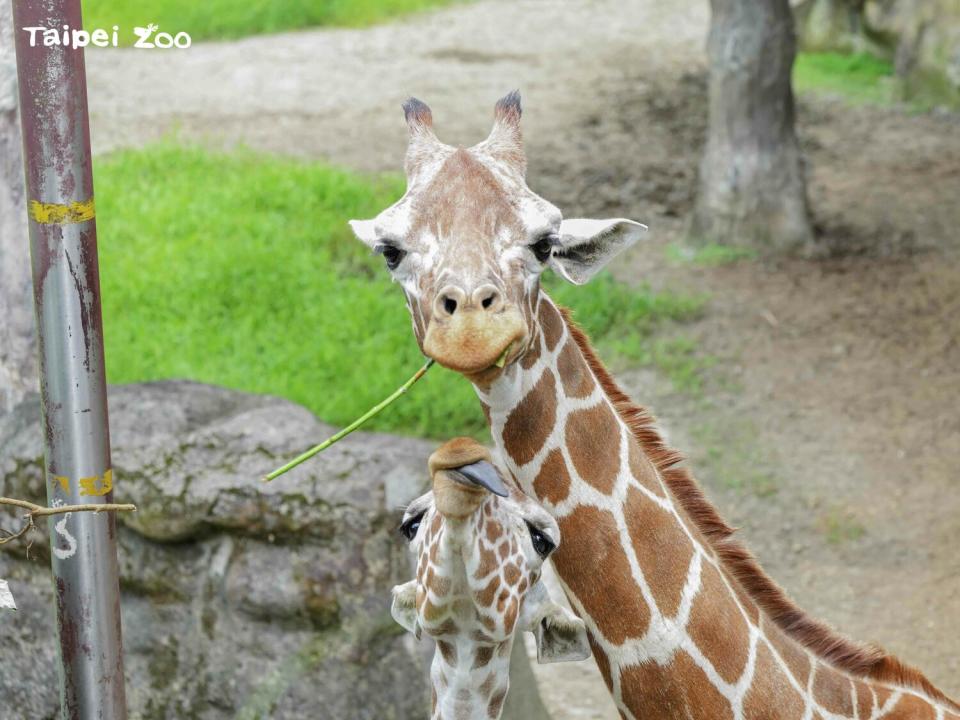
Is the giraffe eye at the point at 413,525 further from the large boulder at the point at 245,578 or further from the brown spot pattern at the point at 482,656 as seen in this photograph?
the large boulder at the point at 245,578

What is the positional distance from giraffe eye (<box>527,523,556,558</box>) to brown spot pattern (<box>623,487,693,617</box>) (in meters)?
0.36

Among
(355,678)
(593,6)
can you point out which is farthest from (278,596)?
(593,6)

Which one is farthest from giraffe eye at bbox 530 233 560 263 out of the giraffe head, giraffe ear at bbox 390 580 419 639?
giraffe ear at bbox 390 580 419 639

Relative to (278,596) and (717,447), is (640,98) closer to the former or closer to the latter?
(717,447)

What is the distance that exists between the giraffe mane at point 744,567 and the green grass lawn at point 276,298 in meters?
3.96

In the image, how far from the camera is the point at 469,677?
218 cm

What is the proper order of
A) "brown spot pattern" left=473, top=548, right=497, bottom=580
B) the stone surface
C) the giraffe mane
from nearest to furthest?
"brown spot pattern" left=473, top=548, right=497, bottom=580 → the giraffe mane → the stone surface

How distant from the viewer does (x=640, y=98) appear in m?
12.1

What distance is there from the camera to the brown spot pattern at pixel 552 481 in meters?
2.52

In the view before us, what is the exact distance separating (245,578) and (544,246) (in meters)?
2.06

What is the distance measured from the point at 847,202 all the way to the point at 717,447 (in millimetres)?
3818

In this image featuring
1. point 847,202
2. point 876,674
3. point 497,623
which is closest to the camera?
point 497,623

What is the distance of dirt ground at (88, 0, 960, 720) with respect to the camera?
19.1 feet

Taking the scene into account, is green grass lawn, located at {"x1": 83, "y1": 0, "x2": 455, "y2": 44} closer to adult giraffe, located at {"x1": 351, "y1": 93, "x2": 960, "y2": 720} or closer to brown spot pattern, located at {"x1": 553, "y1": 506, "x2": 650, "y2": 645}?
adult giraffe, located at {"x1": 351, "y1": 93, "x2": 960, "y2": 720}
